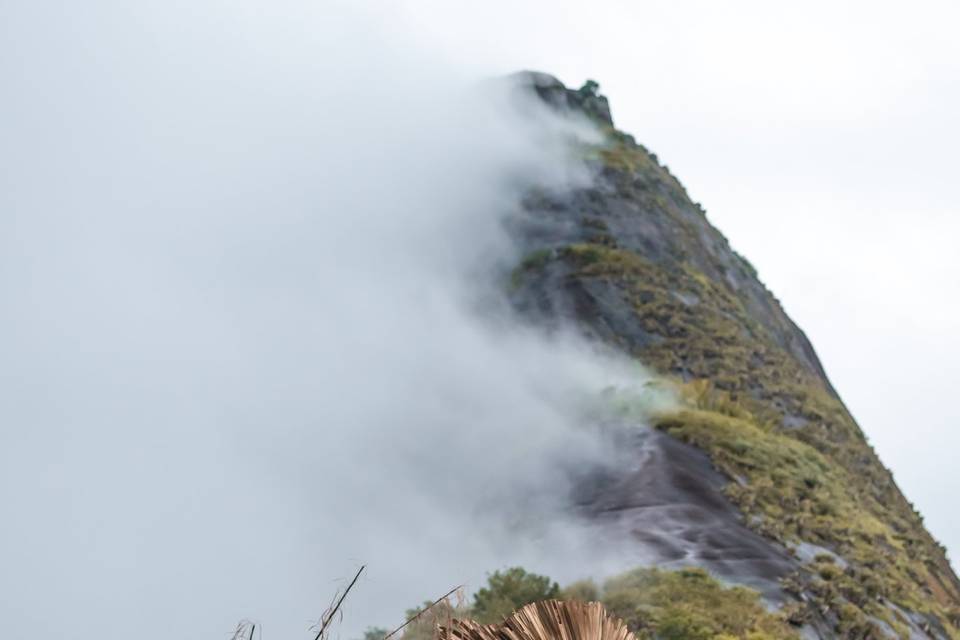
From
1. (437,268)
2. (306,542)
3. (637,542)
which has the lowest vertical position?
(637,542)

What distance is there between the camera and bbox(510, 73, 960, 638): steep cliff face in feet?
96.6

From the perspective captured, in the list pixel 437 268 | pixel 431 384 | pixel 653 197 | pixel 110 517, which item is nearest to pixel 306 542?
pixel 431 384

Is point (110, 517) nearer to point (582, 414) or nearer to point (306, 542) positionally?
point (306, 542)

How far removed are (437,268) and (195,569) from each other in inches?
712

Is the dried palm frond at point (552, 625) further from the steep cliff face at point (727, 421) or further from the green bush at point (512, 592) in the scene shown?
the steep cliff face at point (727, 421)

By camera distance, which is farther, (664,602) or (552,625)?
(664,602)

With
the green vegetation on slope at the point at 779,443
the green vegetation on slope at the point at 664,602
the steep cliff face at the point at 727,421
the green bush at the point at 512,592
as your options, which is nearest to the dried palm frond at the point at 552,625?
the green vegetation on slope at the point at 664,602


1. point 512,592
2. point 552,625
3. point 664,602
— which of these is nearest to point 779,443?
point 664,602

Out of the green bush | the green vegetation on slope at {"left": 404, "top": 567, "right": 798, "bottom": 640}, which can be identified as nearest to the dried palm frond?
the green vegetation on slope at {"left": 404, "top": 567, "right": 798, "bottom": 640}

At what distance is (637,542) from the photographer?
92.6ft

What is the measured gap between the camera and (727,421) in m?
37.5

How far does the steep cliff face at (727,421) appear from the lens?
1159 inches

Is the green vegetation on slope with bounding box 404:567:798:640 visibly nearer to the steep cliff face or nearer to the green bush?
the green bush

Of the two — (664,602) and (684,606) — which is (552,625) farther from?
(664,602)
